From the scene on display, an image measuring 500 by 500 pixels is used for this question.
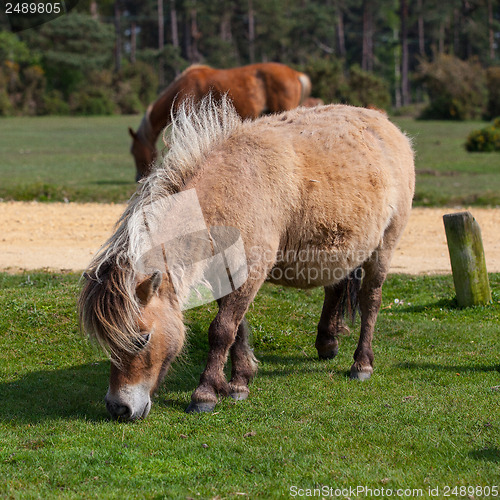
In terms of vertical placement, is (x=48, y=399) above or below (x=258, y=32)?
below

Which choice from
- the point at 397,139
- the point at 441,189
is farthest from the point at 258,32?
the point at 397,139

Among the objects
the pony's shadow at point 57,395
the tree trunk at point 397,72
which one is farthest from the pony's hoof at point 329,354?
the tree trunk at point 397,72

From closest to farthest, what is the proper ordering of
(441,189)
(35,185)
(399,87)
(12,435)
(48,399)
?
(12,435) < (48,399) < (35,185) < (441,189) < (399,87)

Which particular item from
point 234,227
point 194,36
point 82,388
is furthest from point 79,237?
point 194,36

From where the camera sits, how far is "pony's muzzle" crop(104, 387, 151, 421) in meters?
4.45

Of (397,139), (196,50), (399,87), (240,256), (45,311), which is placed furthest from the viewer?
(399,87)

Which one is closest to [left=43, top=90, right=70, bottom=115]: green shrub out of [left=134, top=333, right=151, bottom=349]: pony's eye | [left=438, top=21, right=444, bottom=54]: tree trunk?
[left=438, top=21, right=444, bottom=54]: tree trunk

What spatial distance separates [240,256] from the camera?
489 centimetres

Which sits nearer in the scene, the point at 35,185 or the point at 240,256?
the point at 240,256

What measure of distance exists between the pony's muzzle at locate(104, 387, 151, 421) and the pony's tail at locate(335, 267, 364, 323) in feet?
8.64

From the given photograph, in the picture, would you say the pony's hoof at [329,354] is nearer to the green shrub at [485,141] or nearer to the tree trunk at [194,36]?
the green shrub at [485,141]

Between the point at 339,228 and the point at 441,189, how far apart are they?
482 inches

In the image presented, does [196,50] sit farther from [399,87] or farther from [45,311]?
[45,311]

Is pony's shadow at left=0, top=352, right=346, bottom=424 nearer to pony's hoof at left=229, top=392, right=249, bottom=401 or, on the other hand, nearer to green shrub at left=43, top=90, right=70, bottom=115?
pony's hoof at left=229, top=392, right=249, bottom=401
